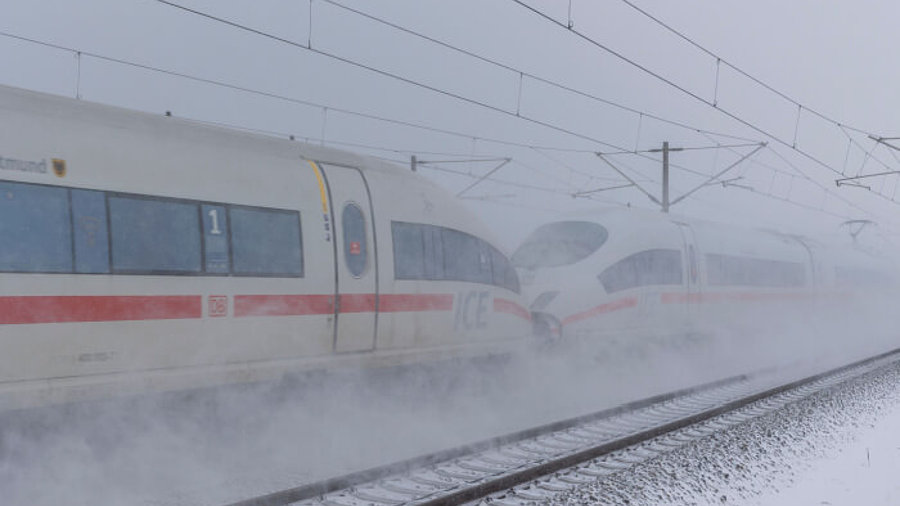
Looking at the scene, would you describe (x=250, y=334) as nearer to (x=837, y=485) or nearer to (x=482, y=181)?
(x=837, y=485)

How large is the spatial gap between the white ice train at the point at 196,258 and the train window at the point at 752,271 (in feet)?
27.8

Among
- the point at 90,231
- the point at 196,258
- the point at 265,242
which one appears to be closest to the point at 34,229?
the point at 90,231

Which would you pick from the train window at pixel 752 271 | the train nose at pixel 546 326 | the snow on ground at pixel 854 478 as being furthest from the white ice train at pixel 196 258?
the train window at pixel 752 271

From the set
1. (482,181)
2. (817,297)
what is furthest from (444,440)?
(817,297)

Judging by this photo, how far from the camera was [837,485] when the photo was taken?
247 inches

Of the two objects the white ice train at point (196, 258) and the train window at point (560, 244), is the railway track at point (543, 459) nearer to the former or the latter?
the white ice train at point (196, 258)

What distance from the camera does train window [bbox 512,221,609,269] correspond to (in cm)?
1345

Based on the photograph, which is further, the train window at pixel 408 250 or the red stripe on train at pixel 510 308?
the red stripe on train at pixel 510 308

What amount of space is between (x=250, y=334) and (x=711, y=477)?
3869mm

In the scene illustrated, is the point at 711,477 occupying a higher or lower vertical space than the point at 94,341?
lower

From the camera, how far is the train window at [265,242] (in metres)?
7.04

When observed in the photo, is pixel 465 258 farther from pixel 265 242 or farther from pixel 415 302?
pixel 265 242

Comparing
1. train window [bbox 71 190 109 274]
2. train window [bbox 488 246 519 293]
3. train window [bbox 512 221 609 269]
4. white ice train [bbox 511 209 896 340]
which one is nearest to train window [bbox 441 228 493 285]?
train window [bbox 488 246 519 293]

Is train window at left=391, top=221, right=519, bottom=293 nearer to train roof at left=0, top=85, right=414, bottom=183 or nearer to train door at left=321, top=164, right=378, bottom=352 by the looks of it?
train door at left=321, top=164, right=378, bottom=352
